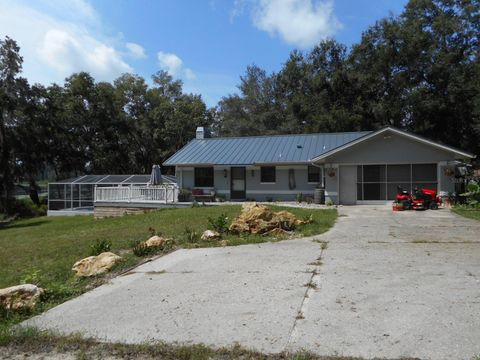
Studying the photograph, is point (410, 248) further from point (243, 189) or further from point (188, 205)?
point (243, 189)

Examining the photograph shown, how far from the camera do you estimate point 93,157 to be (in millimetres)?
45875

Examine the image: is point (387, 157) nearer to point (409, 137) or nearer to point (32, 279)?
point (409, 137)

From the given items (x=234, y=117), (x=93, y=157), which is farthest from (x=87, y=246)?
(x=234, y=117)

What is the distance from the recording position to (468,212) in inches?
654

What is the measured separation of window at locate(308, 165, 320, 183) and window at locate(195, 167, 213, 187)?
19.5ft

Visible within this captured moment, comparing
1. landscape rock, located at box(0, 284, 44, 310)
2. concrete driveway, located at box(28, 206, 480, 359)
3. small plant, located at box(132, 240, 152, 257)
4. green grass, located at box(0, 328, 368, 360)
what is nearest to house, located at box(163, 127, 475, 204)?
concrete driveway, located at box(28, 206, 480, 359)

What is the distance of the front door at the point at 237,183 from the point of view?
25469mm

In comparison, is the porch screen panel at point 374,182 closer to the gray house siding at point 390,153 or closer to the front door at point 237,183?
the gray house siding at point 390,153

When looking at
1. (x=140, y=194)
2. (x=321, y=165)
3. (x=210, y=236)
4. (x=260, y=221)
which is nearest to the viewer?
(x=210, y=236)

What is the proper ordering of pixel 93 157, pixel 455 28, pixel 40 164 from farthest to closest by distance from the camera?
pixel 93 157 → pixel 40 164 → pixel 455 28

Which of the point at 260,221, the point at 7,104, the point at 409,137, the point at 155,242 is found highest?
the point at 7,104

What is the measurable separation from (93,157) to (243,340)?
44608 mm

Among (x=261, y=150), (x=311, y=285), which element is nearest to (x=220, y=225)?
(x=311, y=285)

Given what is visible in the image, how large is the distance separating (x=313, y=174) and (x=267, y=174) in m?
2.67
